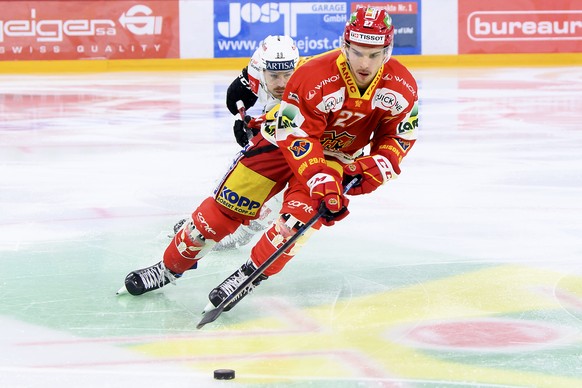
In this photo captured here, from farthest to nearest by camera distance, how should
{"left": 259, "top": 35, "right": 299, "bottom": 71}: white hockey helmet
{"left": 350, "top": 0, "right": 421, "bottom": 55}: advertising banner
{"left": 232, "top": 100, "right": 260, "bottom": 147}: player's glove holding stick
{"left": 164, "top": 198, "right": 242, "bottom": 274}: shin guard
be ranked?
{"left": 350, "top": 0, "right": 421, "bottom": 55}: advertising banner, {"left": 232, "top": 100, "right": 260, "bottom": 147}: player's glove holding stick, {"left": 259, "top": 35, "right": 299, "bottom": 71}: white hockey helmet, {"left": 164, "top": 198, "right": 242, "bottom": 274}: shin guard

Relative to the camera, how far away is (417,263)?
172 inches

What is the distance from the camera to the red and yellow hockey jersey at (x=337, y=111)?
3561 mm

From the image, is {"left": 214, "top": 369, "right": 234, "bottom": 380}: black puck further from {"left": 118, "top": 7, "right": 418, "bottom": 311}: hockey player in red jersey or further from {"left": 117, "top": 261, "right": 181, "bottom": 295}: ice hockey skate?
{"left": 117, "top": 261, "right": 181, "bottom": 295}: ice hockey skate

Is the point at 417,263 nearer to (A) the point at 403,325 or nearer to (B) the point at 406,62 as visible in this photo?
(A) the point at 403,325

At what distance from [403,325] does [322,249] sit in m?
1.14

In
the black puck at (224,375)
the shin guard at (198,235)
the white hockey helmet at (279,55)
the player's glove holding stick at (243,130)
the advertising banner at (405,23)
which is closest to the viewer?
the black puck at (224,375)

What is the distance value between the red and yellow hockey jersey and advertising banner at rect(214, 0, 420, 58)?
376 inches

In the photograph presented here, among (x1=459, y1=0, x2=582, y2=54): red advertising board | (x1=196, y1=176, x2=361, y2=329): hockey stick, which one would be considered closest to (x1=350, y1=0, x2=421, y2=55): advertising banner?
(x1=459, y1=0, x2=582, y2=54): red advertising board

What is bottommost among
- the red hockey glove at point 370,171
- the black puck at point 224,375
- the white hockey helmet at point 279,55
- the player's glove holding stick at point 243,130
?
Result: the black puck at point 224,375

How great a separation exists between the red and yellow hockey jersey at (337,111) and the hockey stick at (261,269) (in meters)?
0.13

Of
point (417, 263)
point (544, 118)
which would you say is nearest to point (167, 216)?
point (417, 263)

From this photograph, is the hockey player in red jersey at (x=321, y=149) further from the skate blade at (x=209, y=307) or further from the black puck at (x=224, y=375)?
the black puck at (x=224, y=375)

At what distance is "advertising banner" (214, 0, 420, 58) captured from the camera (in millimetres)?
13242

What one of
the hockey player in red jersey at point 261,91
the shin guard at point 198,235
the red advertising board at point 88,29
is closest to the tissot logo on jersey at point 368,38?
the hockey player in red jersey at point 261,91
